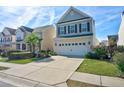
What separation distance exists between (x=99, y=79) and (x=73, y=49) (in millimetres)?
8264

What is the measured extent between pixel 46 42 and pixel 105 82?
13.4 meters

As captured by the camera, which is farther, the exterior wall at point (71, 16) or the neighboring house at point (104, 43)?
the exterior wall at point (71, 16)

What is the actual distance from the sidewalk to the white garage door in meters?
6.17

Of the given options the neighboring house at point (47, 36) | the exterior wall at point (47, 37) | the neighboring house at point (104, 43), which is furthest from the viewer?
the neighboring house at point (47, 36)

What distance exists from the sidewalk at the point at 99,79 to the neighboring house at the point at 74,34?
6.53 meters

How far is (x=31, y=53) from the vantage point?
53.4 feet

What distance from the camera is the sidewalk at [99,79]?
21.8 ft

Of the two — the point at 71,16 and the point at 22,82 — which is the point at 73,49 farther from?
the point at 22,82

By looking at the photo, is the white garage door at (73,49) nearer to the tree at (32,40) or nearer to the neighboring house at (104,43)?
the neighboring house at (104,43)

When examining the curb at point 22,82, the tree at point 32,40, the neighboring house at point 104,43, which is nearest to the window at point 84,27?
the neighboring house at point 104,43

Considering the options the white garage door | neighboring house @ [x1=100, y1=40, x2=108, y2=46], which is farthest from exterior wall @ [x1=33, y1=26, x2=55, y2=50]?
neighboring house @ [x1=100, y1=40, x2=108, y2=46]
